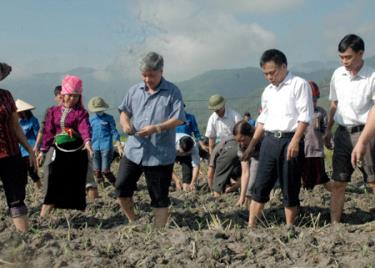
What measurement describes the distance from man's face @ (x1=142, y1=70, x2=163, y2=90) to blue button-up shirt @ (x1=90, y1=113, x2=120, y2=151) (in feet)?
13.5

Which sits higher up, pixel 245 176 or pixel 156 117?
pixel 156 117

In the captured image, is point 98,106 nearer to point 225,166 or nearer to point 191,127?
point 191,127

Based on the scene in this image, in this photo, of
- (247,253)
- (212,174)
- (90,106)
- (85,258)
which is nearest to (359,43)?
(247,253)

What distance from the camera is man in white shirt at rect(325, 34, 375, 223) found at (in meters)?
4.71

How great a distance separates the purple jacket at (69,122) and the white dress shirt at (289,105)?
6.28 feet

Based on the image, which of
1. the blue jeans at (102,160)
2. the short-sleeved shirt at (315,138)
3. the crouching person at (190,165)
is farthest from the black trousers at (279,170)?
the blue jeans at (102,160)

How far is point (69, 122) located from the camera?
5594 mm

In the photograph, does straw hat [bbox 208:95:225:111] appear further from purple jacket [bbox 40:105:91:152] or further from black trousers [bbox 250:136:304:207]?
black trousers [bbox 250:136:304:207]

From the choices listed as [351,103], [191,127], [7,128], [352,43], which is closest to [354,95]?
[351,103]

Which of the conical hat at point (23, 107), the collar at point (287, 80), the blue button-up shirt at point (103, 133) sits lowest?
the blue button-up shirt at point (103, 133)

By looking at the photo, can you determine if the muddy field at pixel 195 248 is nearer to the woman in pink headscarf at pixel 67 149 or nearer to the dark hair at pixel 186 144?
the woman in pink headscarf at pixel 67 149

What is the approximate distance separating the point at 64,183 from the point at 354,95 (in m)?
3.06

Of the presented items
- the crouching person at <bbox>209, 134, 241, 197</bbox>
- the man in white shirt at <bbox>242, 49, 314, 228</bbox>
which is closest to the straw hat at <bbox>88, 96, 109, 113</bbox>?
the crouching person at <bbox>209, 134, 241, 197</bbox>

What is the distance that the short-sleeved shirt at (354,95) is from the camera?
471cm
